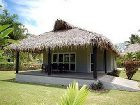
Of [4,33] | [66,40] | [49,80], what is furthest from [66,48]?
[4,33]

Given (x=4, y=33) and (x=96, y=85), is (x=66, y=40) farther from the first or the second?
(x=4, y=33)

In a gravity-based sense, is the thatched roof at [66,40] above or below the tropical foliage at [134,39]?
below

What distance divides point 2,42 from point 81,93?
92cm

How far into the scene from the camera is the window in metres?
20.4

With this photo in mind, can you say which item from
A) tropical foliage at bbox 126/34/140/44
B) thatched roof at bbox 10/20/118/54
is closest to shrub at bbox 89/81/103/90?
thatched roof at bbox 10/20/118/54

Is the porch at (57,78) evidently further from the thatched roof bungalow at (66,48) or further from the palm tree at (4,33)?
the palm tree at (4,33)

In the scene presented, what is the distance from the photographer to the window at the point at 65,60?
20406 mm

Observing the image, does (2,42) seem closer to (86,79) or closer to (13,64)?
(86,79)

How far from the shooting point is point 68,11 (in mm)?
34656

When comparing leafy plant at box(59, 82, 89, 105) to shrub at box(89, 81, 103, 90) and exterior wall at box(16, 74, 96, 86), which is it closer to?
shrub at box(89, 81, 103, 90)

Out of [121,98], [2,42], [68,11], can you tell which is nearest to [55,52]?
[121,98]

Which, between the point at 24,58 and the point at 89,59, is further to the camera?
the point at 24,58

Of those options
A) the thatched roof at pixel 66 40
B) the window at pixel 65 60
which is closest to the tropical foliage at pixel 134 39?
the window at pixel 65 60

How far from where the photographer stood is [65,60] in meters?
21.0
